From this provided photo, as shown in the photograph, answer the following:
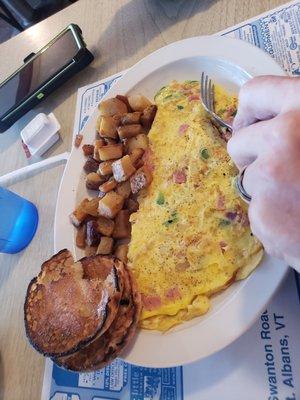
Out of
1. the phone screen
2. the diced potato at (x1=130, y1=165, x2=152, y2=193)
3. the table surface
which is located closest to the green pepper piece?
the diced potato at (x1=130, y1=165, x2=152, y2=193)

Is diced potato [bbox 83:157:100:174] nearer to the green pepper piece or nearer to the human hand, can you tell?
the green pepper piece

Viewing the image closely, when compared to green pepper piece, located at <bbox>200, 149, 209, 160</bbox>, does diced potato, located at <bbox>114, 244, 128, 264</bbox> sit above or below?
below

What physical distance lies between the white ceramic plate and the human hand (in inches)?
10.5

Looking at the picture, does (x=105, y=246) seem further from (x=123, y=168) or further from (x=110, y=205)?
(x=123, y=168)

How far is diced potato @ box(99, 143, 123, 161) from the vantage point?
1149 mm

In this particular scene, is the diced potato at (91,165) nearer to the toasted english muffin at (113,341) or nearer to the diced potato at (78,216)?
the diced potato at (78,216)

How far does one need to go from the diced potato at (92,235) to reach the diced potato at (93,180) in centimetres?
13

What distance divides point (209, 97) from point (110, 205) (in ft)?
1.25

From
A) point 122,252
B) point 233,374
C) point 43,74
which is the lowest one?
point 233,374

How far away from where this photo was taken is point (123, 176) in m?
1.08

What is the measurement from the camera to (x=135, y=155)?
1108 millimetres

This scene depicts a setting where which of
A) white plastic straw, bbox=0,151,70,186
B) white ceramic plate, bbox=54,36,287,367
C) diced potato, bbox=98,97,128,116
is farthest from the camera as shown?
white plastic straw, bbox=0,151,70,186

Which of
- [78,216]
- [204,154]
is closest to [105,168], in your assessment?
[78,216]


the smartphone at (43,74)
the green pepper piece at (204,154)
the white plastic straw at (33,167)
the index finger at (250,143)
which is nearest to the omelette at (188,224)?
the green pepper piece at (204,154)
